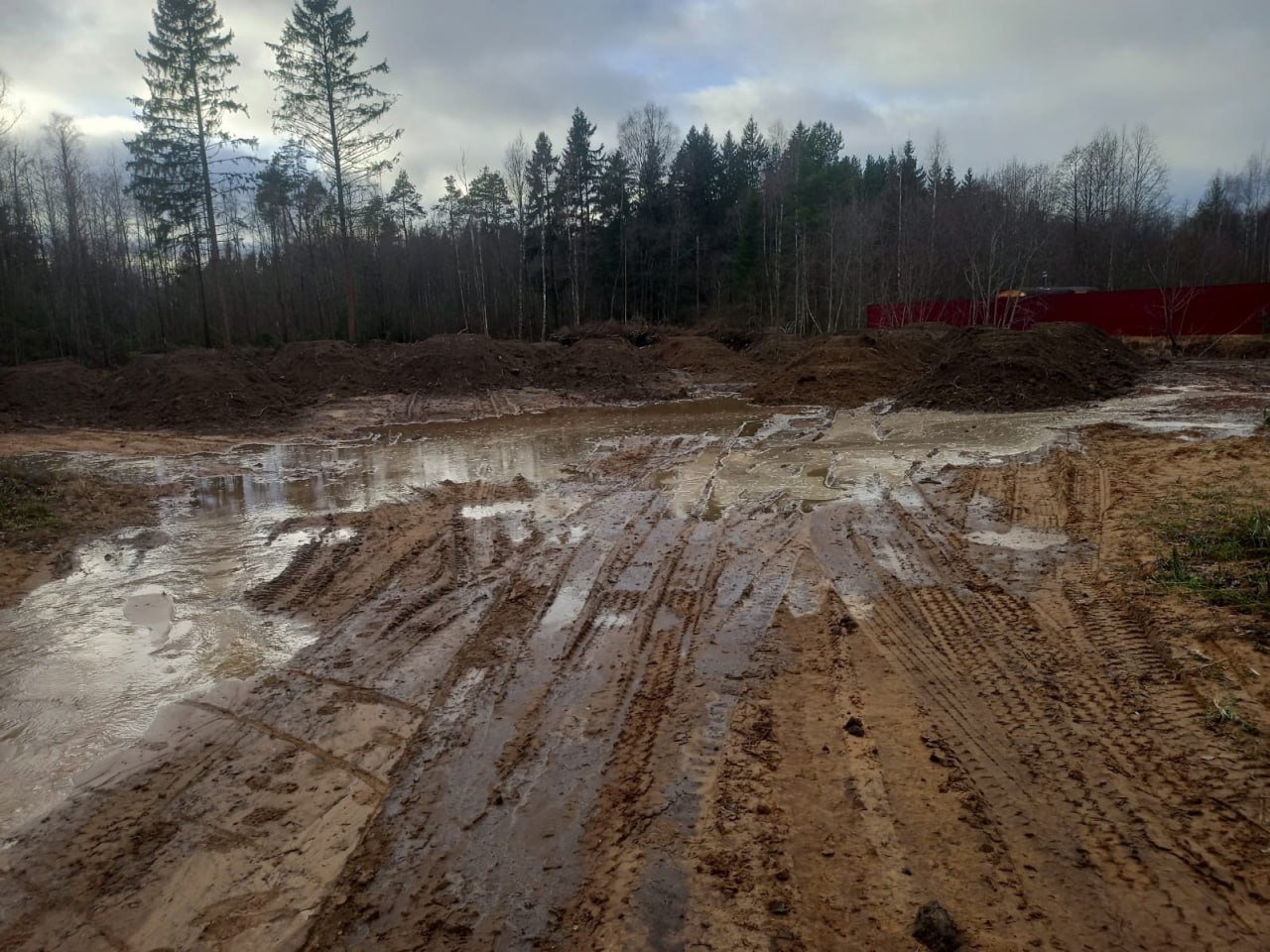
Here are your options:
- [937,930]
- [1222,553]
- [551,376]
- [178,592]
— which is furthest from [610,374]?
[937,930]

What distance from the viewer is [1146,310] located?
2819 centimetres

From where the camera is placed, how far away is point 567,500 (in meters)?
9.87

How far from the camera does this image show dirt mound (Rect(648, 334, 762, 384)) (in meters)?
26.0

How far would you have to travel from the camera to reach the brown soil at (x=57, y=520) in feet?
24.3

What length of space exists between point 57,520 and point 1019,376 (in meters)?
18.9

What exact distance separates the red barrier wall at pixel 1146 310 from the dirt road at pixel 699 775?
26005 mm

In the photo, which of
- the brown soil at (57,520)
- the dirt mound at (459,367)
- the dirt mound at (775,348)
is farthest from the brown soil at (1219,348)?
the brown soil at (57,520)

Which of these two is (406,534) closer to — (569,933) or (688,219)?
(569,933)

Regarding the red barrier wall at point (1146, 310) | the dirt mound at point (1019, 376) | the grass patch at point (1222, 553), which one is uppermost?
the red barrier wall at point (1146, 310)

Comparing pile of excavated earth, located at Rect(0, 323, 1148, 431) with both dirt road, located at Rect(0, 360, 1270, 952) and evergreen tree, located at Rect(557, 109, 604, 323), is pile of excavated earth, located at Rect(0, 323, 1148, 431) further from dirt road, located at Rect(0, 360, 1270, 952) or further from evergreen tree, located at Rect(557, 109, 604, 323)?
evergreen tree, located at Rect(557, 109, 604, 323)

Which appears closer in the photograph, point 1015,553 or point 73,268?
point 1015,553

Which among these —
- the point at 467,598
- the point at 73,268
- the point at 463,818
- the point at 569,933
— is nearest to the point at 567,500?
the point at 467,598

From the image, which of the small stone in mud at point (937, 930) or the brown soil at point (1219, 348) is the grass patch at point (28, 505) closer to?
the small stone in mud at point (937, 930)

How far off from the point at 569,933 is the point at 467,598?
3944 millimetres
